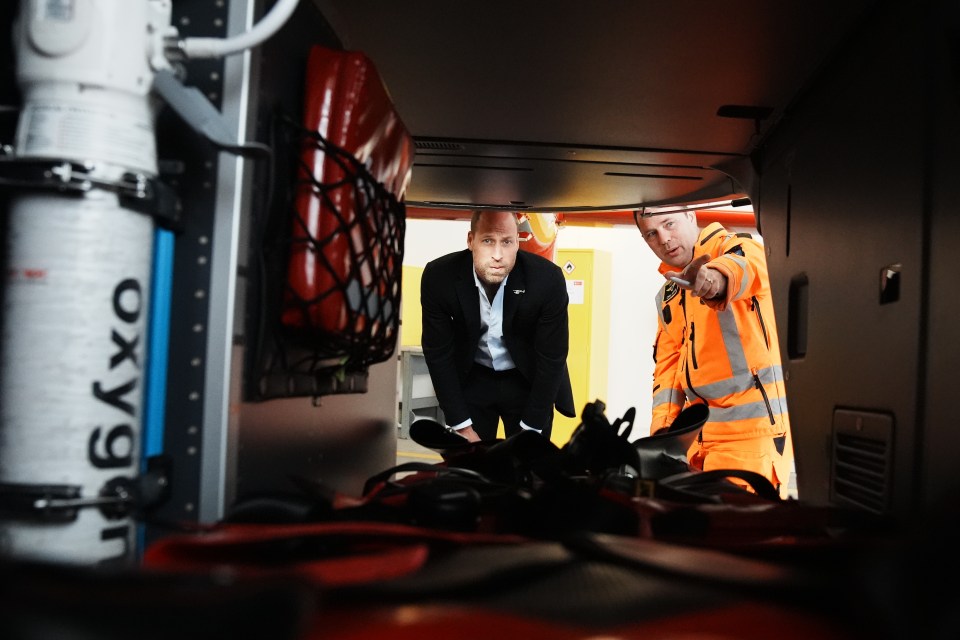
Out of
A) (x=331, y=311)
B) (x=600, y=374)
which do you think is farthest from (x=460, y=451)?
(x=600, y=374)

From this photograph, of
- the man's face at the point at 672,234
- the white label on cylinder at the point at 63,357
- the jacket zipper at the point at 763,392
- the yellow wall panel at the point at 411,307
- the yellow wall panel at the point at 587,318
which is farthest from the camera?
the yellow wall panel at the point at 587,318

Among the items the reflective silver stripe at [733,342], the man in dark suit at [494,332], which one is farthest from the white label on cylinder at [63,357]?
the reflective silver stripe at [733,342]

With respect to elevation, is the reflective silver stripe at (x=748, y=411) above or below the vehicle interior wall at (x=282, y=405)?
below

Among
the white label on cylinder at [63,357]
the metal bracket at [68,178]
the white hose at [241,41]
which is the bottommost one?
the white label on cylinder at [63,357]

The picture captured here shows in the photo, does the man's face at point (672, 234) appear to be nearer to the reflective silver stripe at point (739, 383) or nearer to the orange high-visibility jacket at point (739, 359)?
the orange high-visibility jacket at point (739, 359)

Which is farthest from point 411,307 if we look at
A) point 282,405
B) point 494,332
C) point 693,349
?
point 282,405

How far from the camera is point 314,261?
59 centimetres

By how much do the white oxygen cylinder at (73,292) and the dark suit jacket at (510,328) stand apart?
5.99 ft

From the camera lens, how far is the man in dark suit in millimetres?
2303

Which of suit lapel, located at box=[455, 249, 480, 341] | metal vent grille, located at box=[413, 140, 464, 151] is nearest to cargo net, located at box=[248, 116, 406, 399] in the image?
metal vent grille, located at box=[413, 140, 464, 151]

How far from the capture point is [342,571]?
0.33 metres

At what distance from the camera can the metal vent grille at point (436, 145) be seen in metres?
1.27

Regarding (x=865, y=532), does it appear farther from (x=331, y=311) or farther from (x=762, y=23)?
(x=762, y=23)

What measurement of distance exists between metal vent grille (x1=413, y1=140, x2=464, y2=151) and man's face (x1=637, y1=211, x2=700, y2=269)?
53.9 inches
